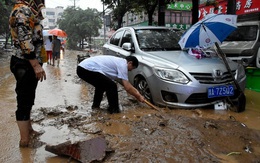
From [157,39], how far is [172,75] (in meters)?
1.48

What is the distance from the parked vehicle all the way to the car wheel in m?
3.86

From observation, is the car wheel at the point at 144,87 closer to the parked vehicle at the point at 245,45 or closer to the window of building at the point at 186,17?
the parked vehicle at the point at 245,45

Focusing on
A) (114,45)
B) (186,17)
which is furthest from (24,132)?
(186,17)

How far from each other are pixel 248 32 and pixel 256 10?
4.52m

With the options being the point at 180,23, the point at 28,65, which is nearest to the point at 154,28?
the point at 28,65

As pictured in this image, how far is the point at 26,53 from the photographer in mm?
2545

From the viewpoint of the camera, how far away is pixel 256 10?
41.5 ft

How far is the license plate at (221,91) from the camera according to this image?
4.04 meters

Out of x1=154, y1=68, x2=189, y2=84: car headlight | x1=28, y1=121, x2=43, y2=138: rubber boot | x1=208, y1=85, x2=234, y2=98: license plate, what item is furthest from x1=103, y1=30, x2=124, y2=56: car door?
x1=28, y1=121, x2=43, y2=138: rubber boot

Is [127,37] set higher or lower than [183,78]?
higher

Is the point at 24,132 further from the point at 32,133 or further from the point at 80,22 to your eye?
the point at 80,22

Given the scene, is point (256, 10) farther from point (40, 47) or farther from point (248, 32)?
point (40, 47)

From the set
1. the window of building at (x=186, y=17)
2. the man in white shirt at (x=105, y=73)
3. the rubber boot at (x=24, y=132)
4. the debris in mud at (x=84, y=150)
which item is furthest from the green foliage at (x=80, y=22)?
the debris in mud at (x=84, y=150)

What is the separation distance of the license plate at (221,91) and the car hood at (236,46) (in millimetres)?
4091
